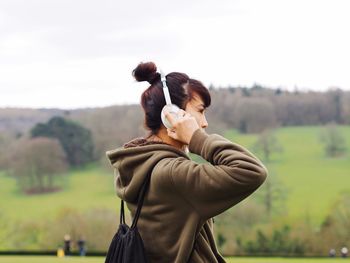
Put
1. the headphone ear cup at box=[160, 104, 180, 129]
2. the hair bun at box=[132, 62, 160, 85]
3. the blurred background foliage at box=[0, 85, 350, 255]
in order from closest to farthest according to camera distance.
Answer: the headphone ear cup at box=[160, 104, 180, 129] → the hair bun at box=[132, 62, 160, 85] → the blurred background foliage at box=[0, 85, 350, 255]

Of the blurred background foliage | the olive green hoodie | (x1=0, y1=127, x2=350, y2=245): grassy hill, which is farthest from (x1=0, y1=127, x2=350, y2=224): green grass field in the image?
the olive green hoodie

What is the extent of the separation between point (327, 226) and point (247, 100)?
147 feet

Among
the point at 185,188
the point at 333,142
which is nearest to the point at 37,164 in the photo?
the point at 333,142

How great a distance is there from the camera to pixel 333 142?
105 m

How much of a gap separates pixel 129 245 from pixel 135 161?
0.35 meters

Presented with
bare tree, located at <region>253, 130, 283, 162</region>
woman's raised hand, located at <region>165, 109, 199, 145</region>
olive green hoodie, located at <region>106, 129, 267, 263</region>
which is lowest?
bare tree, located at <region>253, 130, 283, 162</region>

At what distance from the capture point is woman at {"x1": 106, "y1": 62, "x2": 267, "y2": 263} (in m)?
3.11

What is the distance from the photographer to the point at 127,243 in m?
3.32

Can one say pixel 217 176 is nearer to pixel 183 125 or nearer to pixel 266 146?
pixel 183 125

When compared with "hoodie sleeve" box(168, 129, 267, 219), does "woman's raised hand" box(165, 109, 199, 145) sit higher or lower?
higher

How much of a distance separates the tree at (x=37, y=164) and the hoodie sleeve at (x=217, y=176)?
88.7 meters

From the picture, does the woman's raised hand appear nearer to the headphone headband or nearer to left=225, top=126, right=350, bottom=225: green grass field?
the headphone headband

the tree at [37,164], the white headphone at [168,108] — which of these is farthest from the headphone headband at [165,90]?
the tree at [37,164]

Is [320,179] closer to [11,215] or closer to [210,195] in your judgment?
[11,215]
